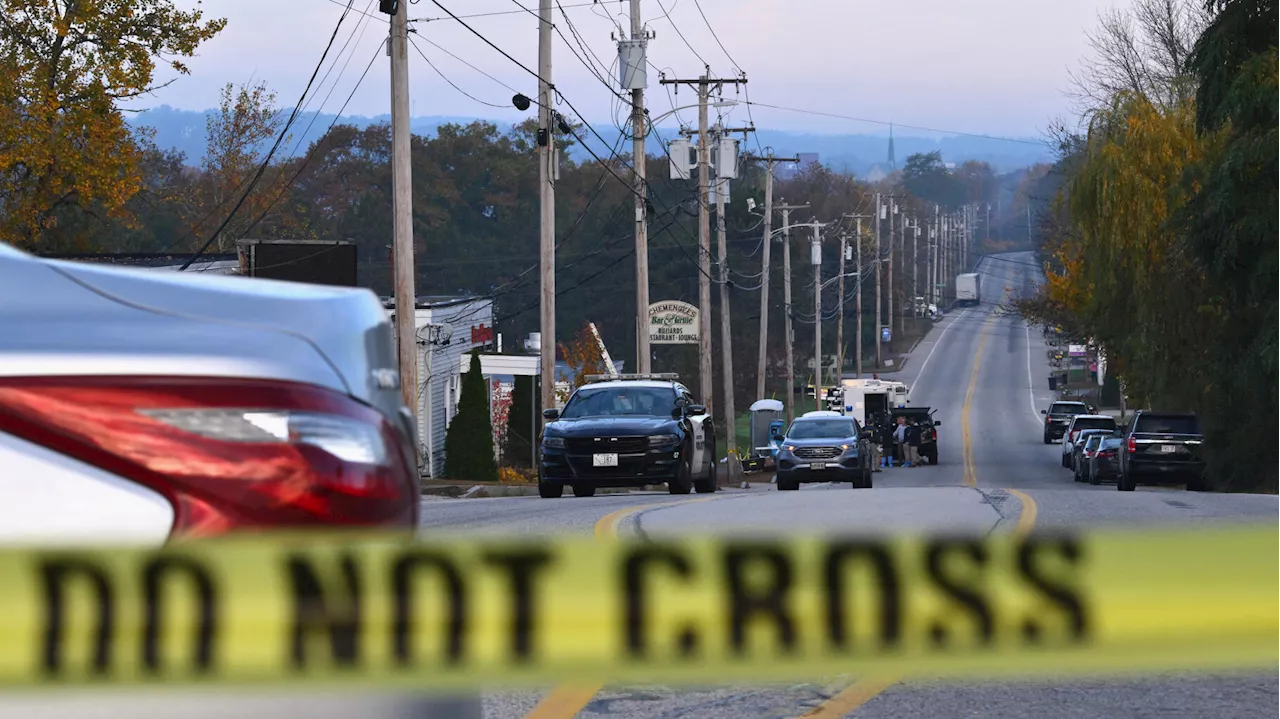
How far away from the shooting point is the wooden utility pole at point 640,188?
142 ft

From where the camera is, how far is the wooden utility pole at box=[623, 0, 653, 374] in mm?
43344

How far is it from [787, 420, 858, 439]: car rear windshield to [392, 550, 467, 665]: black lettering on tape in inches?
1350

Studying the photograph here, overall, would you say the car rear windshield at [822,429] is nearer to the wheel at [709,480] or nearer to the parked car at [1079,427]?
the wheel at [709,480]

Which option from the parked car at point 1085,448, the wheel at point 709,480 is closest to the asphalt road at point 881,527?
the parked car at point 1085,448

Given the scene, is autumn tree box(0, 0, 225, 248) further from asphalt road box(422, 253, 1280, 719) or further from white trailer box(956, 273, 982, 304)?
white trailer box(956, 273, 982, 304)

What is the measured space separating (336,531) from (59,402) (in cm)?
41

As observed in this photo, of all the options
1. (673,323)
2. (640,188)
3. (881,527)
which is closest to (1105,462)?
(640,188)

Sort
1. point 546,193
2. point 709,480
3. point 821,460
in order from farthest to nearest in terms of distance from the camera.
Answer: point 546,193 < point 821,460 < point 709,480

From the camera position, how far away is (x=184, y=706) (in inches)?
88.7

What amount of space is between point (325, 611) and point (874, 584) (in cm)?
96

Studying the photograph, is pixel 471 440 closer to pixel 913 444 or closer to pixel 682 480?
pixel 682 480

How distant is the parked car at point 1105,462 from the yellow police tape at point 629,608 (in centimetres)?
4147

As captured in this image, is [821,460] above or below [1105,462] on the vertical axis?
above

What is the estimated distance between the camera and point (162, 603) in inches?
92.2
